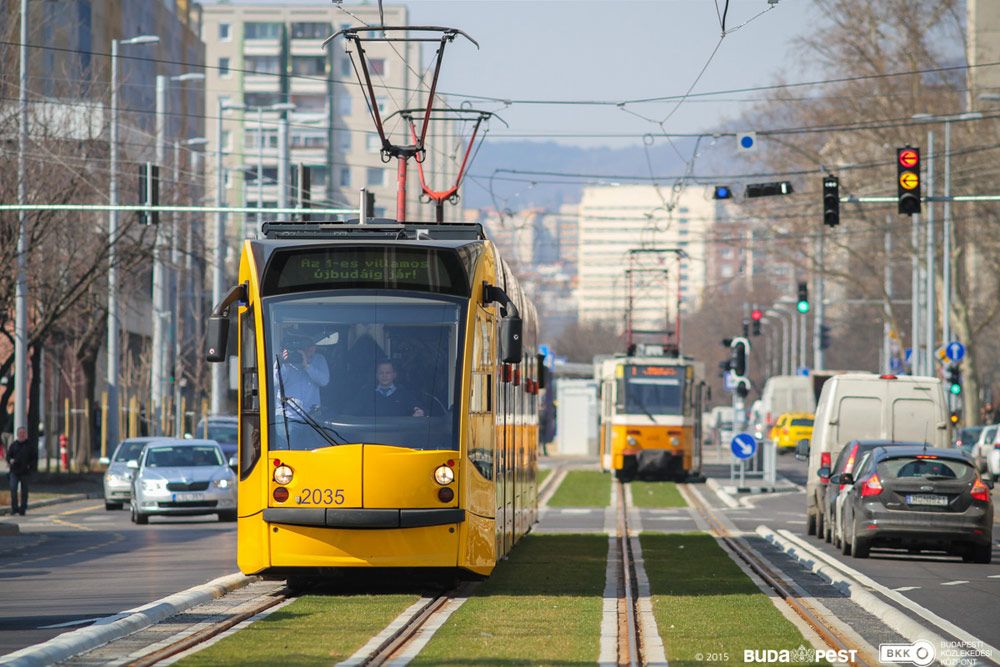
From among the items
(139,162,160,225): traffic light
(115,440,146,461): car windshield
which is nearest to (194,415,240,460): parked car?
(115,440,146,461): car windshield

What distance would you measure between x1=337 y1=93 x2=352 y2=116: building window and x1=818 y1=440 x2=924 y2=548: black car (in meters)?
110

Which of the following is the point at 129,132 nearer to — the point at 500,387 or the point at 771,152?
the point at 771,152

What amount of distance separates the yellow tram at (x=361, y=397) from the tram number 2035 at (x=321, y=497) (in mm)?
12

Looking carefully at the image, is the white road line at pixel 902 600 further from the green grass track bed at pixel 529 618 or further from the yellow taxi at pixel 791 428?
the yellow taxi at pixel 791 428

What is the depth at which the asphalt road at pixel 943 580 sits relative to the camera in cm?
1642

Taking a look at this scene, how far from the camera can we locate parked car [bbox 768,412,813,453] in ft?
255

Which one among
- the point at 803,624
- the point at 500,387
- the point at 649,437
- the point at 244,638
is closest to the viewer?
the point at 244,638

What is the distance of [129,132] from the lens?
167 feet

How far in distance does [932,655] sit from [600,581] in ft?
22.9

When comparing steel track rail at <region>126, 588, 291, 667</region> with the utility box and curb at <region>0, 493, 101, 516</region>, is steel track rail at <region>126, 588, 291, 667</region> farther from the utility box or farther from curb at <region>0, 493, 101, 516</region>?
the utility box

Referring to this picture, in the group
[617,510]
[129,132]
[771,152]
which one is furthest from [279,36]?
[617,510]

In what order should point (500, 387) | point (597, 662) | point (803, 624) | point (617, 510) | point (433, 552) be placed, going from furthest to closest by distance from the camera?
point (617, 510) < point (500, 387) < point (433, 552) < point (803, 624) < point (597, 662)

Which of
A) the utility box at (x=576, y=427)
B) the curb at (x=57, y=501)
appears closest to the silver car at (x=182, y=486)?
the curb at (x=57, y=501)

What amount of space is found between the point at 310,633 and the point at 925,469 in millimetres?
12294
